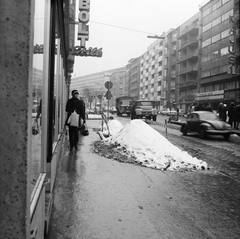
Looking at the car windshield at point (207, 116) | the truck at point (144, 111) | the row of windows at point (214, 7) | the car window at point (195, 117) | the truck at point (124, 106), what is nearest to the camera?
the car windshield at point (207, 116)

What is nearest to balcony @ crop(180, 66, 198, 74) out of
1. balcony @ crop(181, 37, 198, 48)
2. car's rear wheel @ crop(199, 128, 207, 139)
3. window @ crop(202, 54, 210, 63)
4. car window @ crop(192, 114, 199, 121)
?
balcony @ crop(181, 37, 198, 48)

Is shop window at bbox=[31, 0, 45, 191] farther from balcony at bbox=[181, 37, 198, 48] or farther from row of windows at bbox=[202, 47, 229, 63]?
balcony at bbox=[181, 37, 198, 48]

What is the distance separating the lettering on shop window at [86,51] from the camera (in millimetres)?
18969

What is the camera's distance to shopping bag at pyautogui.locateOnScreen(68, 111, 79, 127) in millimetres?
8414

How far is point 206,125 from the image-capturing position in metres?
14.1

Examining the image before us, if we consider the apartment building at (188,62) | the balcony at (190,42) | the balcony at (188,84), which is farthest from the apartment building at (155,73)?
the balcony at (190,42)

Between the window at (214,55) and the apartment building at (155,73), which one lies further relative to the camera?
the apartment building at (155,73)

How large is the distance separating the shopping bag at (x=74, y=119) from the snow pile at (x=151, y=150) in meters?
1.54

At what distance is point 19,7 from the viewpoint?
56.7 inches

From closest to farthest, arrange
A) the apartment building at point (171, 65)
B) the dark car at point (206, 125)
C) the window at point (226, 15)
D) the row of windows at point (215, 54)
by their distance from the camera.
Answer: the dark car at point (206, 125)
the window at point (226, 15)
the row of windows at point (215, 54)
the apartment building at point (171, 65)

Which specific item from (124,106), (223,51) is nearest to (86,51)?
(124,106)

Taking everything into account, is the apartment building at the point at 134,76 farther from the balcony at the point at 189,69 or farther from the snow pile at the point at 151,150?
the snow pile at the point at 151,150

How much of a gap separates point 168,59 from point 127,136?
74.8m

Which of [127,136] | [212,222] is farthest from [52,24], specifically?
[127,136]
